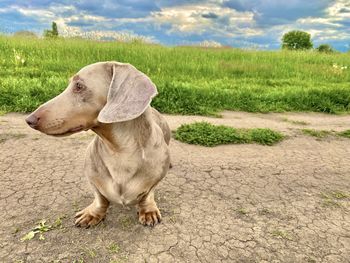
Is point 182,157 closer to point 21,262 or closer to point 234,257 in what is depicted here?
point 234,257

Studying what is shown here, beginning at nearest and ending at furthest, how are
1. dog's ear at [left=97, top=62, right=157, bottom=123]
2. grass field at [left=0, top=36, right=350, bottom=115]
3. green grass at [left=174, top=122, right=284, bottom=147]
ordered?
dog's ear at [left=97, top=62, right=157, bottom=123] < green grass at [left=174, top=122, right=284, bottom=147] < grass field at [left=0, top=36, right=350, bottom=115]

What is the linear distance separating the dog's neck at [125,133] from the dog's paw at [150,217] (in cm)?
60

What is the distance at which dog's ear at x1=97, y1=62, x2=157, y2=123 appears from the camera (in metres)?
1.94

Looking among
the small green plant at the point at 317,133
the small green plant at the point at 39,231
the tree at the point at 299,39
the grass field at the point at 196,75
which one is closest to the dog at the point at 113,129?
the small green plant at the point at 39,231

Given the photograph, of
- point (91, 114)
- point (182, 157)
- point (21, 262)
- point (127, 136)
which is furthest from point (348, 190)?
point (21, 262)

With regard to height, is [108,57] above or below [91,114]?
below

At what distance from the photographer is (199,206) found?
3016 mm

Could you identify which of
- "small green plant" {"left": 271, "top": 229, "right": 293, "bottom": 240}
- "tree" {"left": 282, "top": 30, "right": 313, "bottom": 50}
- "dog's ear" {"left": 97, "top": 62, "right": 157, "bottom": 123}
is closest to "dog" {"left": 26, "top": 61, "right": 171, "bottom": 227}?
"dog's ear" {"left": 97, "top": 62, "right": 157, "bottom": 123}

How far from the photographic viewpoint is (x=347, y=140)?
4.93m

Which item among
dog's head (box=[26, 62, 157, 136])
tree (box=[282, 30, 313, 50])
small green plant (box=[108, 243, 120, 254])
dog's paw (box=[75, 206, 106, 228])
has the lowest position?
tree (box=[282, 30, 313, 50])

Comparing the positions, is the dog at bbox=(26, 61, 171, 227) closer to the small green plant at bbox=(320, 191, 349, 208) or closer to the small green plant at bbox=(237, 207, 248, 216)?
the small green plant at bbox=(237, 207, 248, 216)

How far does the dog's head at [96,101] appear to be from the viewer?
1962 mm

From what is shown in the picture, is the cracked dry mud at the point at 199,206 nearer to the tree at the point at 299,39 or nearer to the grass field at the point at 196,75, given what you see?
the grass field at the point at 196,75

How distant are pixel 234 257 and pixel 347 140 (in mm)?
3181
